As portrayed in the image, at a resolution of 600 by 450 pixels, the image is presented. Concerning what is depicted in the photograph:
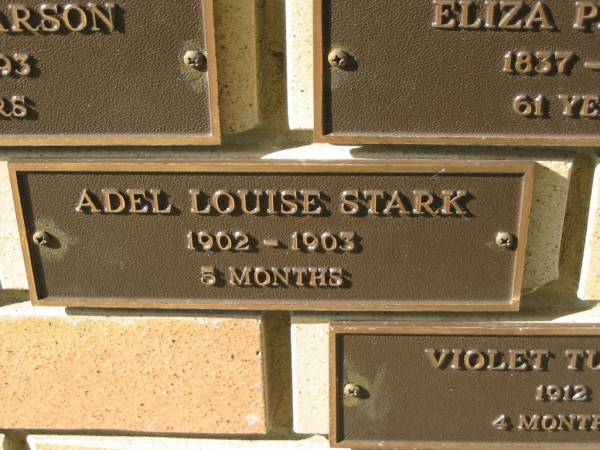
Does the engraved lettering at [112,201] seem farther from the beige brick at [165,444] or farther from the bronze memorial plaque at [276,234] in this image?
the beige brick at [165,444]

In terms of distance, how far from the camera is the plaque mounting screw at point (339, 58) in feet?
3.36

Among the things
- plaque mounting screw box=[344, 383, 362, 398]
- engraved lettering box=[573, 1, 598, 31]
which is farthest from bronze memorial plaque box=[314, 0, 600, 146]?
plaque mounting screw box=[344, 383, 362, 398]

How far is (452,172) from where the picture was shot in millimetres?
1089

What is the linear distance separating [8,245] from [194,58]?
568mm

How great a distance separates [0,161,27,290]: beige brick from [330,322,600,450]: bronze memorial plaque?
665 mm

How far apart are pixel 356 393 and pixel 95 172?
26.6 inches

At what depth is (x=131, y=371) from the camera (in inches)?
51.4

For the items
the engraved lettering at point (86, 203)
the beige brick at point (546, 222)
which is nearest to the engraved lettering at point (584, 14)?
the beige brick at point (546, 222)

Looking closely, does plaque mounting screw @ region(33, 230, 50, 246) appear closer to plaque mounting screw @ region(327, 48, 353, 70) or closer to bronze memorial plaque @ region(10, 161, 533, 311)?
bronze memorial plaque @ region(10, 161, 533, 311)

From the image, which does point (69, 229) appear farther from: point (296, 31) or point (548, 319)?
point (548, 319)

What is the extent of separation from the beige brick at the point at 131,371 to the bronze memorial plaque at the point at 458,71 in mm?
478

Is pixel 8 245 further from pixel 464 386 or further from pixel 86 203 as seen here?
pixel 464 386

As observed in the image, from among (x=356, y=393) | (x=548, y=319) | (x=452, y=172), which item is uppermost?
(x=452, y=172)

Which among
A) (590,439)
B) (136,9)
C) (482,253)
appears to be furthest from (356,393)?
(136,9)
